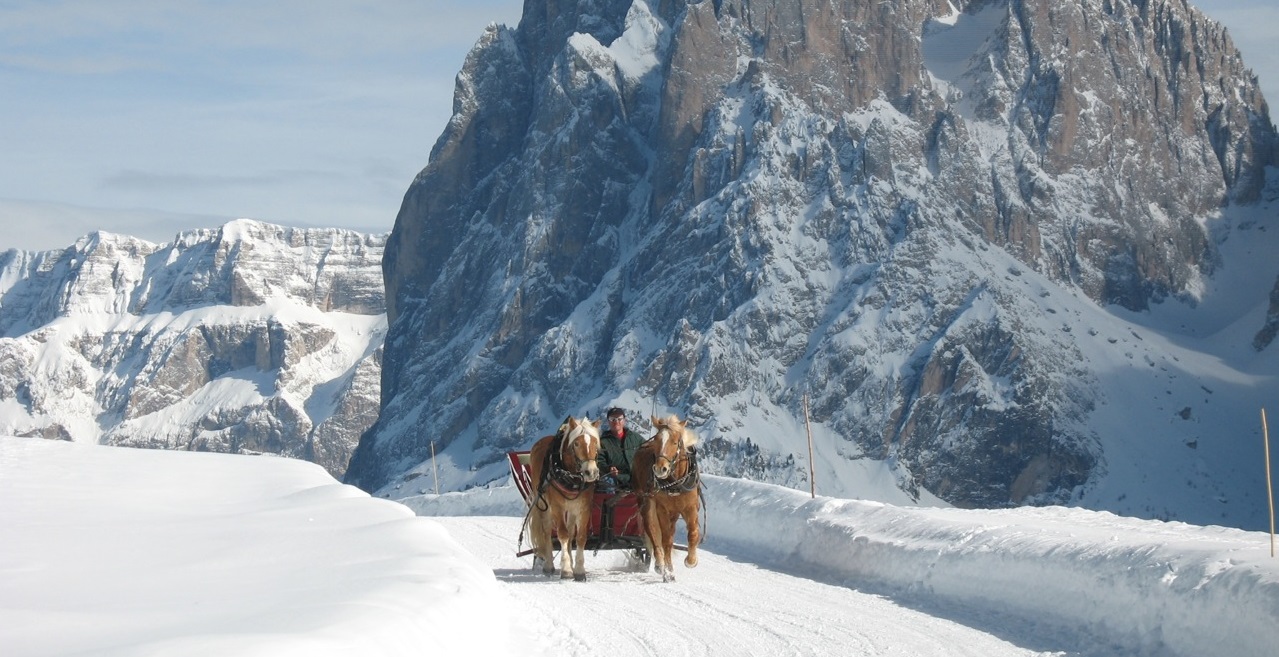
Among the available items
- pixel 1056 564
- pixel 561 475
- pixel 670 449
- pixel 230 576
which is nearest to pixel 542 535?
pixel 561 475

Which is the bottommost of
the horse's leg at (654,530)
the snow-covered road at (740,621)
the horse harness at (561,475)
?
the snow-covered road at (740,621)

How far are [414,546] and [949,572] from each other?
24.1 ft

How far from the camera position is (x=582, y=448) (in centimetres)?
2130

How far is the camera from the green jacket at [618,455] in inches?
916

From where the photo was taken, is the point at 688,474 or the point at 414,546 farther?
the point at 688,474

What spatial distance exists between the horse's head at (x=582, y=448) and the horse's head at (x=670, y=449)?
0.90 m

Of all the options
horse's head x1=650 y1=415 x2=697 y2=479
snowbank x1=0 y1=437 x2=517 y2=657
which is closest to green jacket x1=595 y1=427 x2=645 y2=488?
horse's head x1=650 y1=415 x2=697 y2=479

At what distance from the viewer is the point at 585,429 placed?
21.4 m

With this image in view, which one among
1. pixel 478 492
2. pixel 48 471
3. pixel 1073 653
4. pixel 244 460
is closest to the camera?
pixel 1073 653

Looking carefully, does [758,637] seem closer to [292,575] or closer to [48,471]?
[292,575]

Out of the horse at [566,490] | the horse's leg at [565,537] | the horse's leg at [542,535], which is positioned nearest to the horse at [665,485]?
the horse at [566,490]

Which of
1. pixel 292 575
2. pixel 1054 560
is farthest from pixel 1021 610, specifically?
pixel 292 575

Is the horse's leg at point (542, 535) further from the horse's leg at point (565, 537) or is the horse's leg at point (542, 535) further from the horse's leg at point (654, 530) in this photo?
the horse's leg at point (654, 530)

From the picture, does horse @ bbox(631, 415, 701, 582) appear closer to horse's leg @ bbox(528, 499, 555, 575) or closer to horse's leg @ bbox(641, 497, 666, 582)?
horse's leg @ bbox(641, 497, 666, 582)
